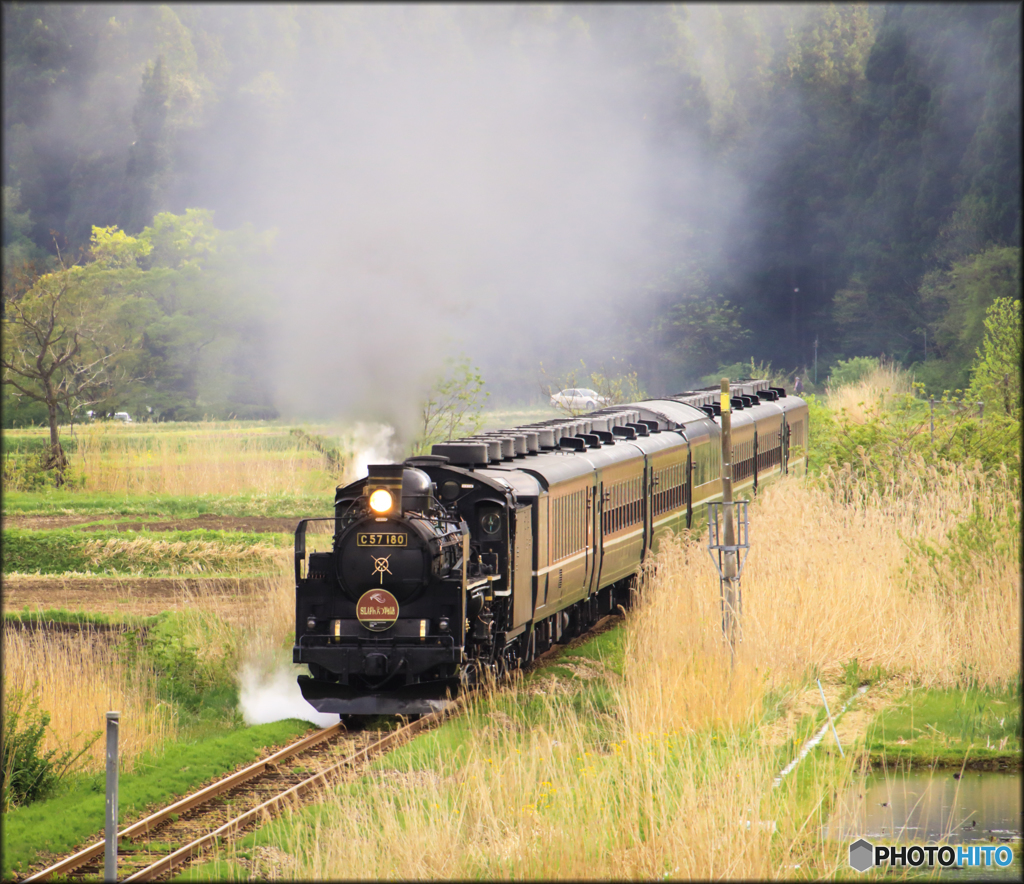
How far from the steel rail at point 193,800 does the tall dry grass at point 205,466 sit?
17.3 m

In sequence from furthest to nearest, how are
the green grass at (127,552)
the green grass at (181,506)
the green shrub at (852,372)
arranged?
the green shrub at (852,372) < the green grass at (181,506) < the green grass at (127,552)

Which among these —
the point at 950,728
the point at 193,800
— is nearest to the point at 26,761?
the point at 193,800

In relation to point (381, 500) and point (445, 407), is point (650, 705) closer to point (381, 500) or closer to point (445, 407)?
point (381, 500)

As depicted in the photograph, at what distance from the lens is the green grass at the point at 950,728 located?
409 inches

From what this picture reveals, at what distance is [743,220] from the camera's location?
199ft

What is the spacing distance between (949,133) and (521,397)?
2175cm

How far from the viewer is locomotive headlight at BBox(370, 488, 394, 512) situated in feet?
36.9

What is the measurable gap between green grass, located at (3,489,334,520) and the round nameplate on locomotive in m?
16.8

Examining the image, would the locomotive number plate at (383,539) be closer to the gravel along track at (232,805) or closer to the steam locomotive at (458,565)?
the steam locomotive at (458,565)

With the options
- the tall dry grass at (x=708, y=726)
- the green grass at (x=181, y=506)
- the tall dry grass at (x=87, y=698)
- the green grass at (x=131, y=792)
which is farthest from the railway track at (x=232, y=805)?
the green grass at (x=181, y=506)

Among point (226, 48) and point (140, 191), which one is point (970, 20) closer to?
point (226, 48)

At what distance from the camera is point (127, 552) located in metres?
24.7

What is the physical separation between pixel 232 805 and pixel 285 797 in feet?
2.46

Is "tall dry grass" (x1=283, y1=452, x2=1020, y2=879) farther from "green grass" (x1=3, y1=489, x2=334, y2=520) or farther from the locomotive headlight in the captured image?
"green grass" (x1=3, y1=489, x2=334, y2=520)
